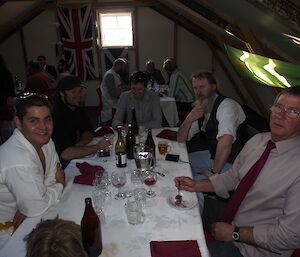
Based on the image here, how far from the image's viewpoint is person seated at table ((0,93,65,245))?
1.79 metres

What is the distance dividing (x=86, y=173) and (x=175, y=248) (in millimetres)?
983

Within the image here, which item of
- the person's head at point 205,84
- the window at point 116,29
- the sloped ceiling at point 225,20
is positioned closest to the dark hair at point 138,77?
the person's head at point 205,84

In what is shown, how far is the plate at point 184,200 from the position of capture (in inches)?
72.9

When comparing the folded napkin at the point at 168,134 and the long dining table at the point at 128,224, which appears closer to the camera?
the long dining table at the point at 128,224

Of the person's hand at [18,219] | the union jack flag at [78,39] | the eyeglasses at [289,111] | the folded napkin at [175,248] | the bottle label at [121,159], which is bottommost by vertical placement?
the person's hand at [18,219]

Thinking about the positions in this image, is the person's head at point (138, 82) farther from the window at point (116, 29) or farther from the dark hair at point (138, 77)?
the window at point (116, 29)

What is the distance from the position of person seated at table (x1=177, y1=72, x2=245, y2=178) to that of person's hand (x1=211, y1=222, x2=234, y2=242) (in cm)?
72

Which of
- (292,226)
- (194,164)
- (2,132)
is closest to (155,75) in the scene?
(2,132)

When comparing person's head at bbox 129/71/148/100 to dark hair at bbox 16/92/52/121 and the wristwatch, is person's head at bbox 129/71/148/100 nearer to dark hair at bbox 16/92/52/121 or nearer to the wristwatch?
dark hair at bbox 16/92/52/121

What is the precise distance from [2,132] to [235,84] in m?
5.42

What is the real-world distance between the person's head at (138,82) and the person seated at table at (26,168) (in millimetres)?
1587

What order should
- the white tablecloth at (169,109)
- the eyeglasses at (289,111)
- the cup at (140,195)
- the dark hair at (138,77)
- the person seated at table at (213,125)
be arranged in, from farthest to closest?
the white tablecloth at (169,109) → the dark hair at (138,77) → the person seated at table at (213,125) → the cup at (140,195) → the eyeglasses at (289,111)

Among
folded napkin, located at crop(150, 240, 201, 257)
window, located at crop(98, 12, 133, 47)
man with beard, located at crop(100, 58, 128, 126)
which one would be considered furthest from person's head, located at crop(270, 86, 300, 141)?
window, located at crop(98, 12, 133, 47)

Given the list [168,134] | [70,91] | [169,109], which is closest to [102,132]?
[70,91]
